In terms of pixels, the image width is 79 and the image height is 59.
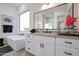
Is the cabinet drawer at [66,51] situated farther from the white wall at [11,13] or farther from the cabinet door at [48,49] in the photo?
the white wall at [11,13]

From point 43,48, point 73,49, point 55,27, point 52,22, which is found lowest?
point 43,48

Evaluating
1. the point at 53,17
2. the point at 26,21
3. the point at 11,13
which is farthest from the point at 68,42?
the point at 11,13

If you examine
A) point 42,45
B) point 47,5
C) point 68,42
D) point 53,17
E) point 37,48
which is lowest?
point 37,48

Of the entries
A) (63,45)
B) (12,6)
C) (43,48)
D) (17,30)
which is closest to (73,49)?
(63,45)

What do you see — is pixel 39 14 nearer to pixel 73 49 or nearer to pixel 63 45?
pixel 63 45

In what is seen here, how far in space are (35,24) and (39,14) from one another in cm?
51

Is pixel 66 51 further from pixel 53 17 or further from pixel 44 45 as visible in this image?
pixel 53 17

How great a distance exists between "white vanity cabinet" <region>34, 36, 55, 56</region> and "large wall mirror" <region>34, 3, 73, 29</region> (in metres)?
0.74

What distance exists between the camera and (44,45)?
1.83 meters

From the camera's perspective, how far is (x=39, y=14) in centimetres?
299

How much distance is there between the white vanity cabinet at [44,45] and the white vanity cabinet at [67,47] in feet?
0.53

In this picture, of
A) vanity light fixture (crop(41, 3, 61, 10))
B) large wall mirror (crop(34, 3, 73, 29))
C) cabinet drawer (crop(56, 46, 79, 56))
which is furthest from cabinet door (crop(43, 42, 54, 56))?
vanity light fixture (crop(41, 3, 61, 10))

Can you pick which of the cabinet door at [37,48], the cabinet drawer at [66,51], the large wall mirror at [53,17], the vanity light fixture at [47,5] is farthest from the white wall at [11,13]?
the cabinet drawer at [66,51]

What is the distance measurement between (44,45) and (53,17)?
1.13 m
